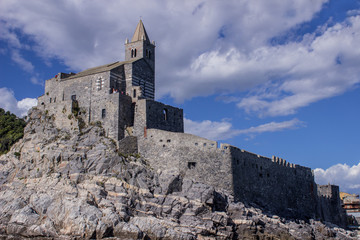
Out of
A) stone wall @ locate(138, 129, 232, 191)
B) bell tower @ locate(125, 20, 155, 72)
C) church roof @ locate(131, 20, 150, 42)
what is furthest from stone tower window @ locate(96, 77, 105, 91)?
stone wall @ locate(138, 129, 232, 191)

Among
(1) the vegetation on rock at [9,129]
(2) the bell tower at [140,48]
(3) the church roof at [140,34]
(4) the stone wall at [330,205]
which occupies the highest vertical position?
(3) the church roof at [140,34]

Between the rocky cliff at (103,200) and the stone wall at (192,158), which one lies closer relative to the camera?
the rocky cliff at (103,200)

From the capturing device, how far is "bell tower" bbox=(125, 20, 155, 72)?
56.8 meters

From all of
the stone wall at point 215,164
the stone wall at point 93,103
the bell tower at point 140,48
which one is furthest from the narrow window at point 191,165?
the bell tower at point 140,48

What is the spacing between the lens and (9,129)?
5481cm

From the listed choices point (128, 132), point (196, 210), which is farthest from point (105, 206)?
point (128, 132)

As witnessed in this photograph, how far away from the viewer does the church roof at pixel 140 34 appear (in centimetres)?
Answer: 5757

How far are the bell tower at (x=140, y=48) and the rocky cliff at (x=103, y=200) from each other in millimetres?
13361

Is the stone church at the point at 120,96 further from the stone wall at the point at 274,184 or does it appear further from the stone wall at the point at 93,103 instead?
the stone wall at the point at 274,184

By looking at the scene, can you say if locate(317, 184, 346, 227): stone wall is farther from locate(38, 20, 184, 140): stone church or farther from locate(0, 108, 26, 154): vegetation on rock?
locate(0, 108, 26, 154): vegetation on rock

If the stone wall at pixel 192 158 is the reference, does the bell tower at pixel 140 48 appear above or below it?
above

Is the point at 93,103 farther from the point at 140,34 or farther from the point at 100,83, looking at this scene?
the point at 140,34

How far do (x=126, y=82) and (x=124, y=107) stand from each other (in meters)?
5.07

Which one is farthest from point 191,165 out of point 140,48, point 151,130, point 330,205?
point 330,205
